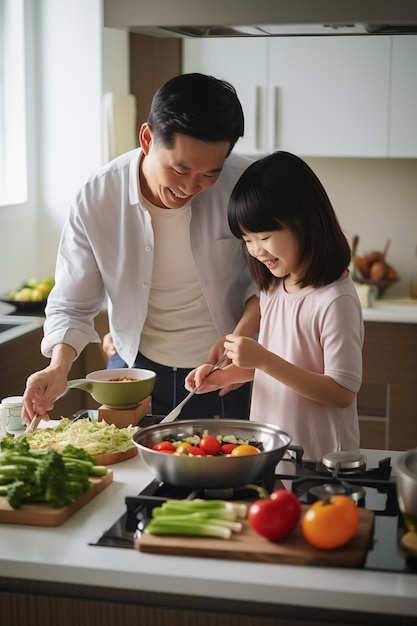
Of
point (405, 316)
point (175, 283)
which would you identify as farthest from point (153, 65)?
point (175, 283)

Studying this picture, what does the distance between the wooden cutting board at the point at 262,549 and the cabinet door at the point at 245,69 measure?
2.88 meters

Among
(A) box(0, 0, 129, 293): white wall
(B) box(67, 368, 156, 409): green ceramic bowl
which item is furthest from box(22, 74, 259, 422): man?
(A) box(0, 0, 129, 293): white wall

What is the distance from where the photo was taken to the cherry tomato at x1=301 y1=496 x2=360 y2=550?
1229 mm

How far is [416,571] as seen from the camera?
122 centimetres

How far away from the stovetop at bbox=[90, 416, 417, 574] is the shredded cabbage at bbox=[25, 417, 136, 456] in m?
0.23

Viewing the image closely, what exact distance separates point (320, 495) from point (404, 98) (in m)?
2.80

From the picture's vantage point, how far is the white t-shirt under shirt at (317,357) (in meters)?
1.81

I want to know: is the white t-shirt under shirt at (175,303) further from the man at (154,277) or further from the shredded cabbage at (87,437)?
the shredded cabbage at (87,437)

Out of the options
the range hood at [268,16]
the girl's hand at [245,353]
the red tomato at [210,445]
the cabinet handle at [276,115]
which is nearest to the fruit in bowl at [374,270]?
the cabinet handle at [276,115]

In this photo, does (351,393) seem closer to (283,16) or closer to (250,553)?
(250,553)

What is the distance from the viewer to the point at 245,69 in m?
3.91

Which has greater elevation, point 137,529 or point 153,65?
point 153,65

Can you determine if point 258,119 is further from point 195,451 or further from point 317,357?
point 195,451

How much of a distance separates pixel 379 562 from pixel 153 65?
3.34 m
